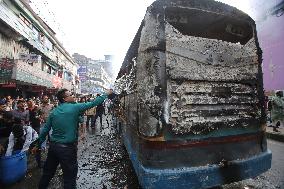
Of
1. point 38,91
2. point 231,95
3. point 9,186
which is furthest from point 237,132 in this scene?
point 38,91

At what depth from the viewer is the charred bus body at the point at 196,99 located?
366 cm

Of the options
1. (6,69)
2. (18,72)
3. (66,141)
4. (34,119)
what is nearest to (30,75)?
(18,72)

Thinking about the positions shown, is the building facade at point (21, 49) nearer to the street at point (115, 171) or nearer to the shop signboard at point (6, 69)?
the shop signboard at point (6, 69)

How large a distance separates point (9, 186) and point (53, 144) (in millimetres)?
2318

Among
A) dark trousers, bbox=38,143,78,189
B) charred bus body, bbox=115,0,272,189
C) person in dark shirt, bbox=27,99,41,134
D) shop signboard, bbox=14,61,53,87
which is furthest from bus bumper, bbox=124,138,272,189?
shop signboard, bbox=14,61,53,87

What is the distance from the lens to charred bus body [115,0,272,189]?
12.0 ft

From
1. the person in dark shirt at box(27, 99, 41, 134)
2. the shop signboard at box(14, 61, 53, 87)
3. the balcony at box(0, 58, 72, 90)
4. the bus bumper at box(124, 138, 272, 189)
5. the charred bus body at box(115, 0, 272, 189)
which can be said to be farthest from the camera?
the shop signboard at box(14, 61, 53, 87)

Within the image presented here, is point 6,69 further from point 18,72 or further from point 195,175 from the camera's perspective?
point 195,175

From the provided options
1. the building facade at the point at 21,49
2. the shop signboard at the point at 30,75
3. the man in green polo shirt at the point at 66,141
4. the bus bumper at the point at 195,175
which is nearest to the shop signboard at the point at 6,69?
the building facade at the point at 21,49

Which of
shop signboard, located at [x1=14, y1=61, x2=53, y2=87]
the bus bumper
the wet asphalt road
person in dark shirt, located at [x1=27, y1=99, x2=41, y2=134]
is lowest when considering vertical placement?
the wet asphalt road

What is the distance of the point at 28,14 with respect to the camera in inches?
936

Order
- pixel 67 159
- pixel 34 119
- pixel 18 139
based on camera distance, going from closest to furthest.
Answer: pixel 67 159 → pixel 18 139 → pixel 34 119

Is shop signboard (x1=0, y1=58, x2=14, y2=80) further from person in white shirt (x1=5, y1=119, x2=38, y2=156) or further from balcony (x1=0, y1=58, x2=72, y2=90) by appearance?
person in white shirt (x1=5, y1=119, x2=38, y2=156)

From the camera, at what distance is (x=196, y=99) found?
3871 millimetres
